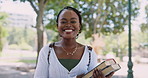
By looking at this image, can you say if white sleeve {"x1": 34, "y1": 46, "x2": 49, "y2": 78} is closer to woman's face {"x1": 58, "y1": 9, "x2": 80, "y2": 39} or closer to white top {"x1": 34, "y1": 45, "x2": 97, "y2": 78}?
white top {"x1": 34, "y1": 45, "x2": 97, "y2": 78}

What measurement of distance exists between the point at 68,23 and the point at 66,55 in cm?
21

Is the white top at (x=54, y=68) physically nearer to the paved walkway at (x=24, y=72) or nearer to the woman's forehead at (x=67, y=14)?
the woman's forehead at (x=67, y=14)

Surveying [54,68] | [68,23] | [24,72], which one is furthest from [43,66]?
[24,72]

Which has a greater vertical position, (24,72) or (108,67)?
(108,67)

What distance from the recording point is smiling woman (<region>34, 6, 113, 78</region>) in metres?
1.23

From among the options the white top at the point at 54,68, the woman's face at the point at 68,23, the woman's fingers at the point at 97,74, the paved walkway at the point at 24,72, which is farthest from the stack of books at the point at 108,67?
the paved walkway at the point at 24,72

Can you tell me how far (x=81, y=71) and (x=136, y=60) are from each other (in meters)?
16.6

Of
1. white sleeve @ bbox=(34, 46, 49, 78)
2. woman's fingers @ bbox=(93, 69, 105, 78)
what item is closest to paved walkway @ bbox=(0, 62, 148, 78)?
white sleeve @ bbox=(34, 46, 49, 78)

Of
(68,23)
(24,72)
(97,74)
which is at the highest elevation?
(68,23)

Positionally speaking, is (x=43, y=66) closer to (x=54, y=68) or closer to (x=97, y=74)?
(x=54, y=68)

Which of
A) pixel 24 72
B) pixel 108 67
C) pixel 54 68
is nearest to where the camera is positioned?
pixel 108 67

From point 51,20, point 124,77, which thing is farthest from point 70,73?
point 51,20

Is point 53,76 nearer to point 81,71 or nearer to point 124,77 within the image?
point 81,71

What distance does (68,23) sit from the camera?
1.29 metres
